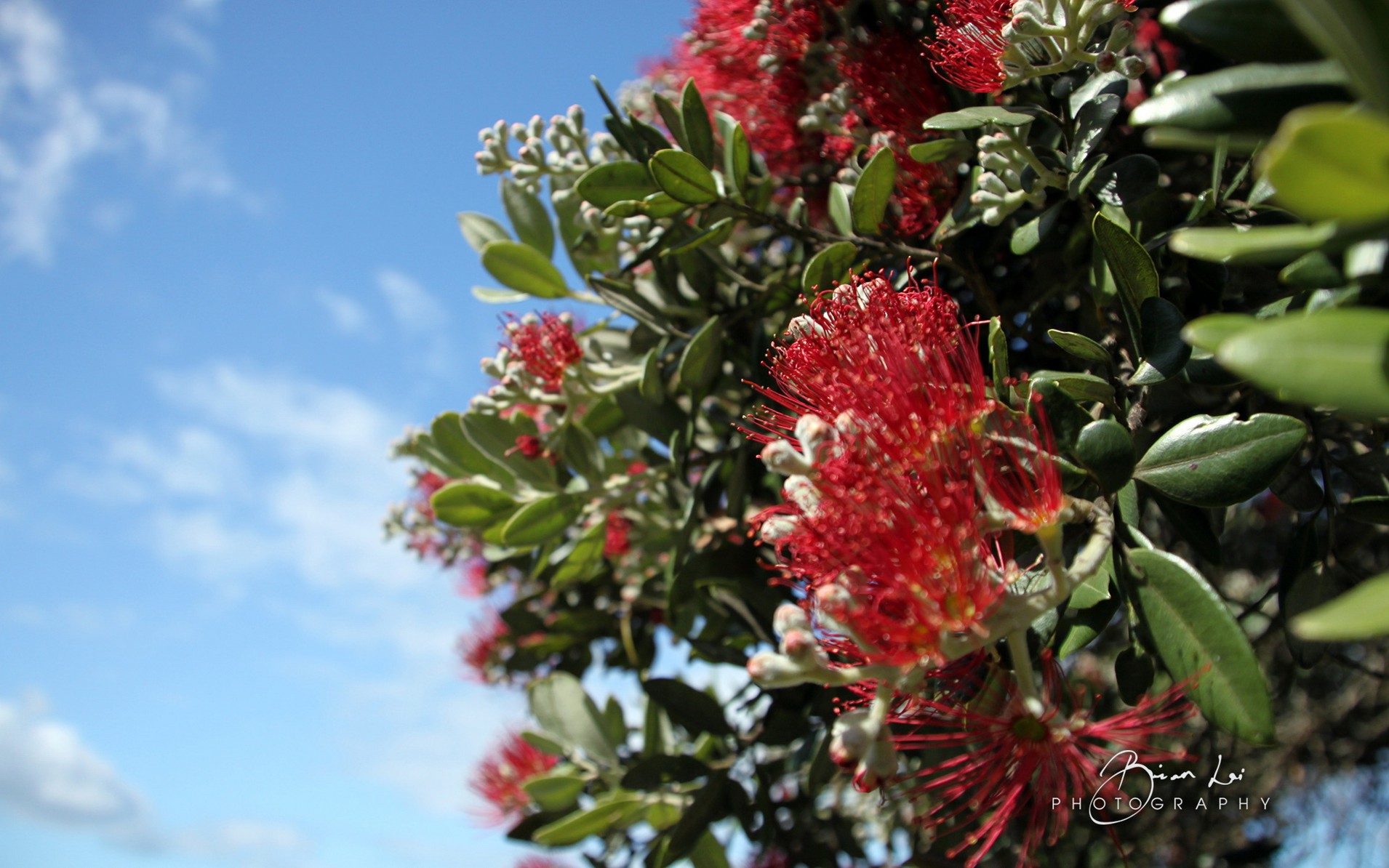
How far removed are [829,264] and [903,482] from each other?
0.49 meters

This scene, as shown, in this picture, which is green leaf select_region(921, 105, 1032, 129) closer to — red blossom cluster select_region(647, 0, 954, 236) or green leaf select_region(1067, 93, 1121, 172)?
green leaf select_region(1067, 93, 1121, 172)

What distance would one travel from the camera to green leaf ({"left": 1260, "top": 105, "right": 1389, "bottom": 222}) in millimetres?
490

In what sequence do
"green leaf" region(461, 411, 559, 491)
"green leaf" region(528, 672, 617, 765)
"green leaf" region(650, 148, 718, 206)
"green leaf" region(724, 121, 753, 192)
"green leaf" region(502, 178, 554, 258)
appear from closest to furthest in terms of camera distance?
"green leaf" region(650, 148, 718, 206)
"green leaf" region(724, 121, 753, 192)
"green leaf" region(461, 411, 559, 491)
"green leaf" region(502, 178, 554, 258)
"green leaf" region(528, 672, 617, 765)

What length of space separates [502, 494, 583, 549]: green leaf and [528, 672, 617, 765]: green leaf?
21.5 inches

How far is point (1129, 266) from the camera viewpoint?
39.9 inches

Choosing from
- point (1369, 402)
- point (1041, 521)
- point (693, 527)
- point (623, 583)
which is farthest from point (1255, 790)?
point (1369, 402)

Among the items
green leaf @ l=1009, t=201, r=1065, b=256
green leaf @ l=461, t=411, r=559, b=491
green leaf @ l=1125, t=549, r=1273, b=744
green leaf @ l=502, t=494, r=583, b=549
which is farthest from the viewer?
green leaf @ l=461, t=411, r=559, b=491

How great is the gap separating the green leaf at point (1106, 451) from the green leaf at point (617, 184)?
808 millimetres

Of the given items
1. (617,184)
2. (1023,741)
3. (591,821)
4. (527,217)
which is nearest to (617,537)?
(591,821)

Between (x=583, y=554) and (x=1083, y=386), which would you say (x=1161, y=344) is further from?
(x=583, y=554)

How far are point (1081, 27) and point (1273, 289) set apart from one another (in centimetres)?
50

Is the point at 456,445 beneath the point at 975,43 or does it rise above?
above

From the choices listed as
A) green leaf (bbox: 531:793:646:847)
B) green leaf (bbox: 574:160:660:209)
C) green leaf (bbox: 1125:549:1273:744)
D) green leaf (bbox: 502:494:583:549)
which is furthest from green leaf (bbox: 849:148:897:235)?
green leaf (bbox: 531:793:646:847)

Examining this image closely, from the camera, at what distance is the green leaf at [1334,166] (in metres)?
0.49
